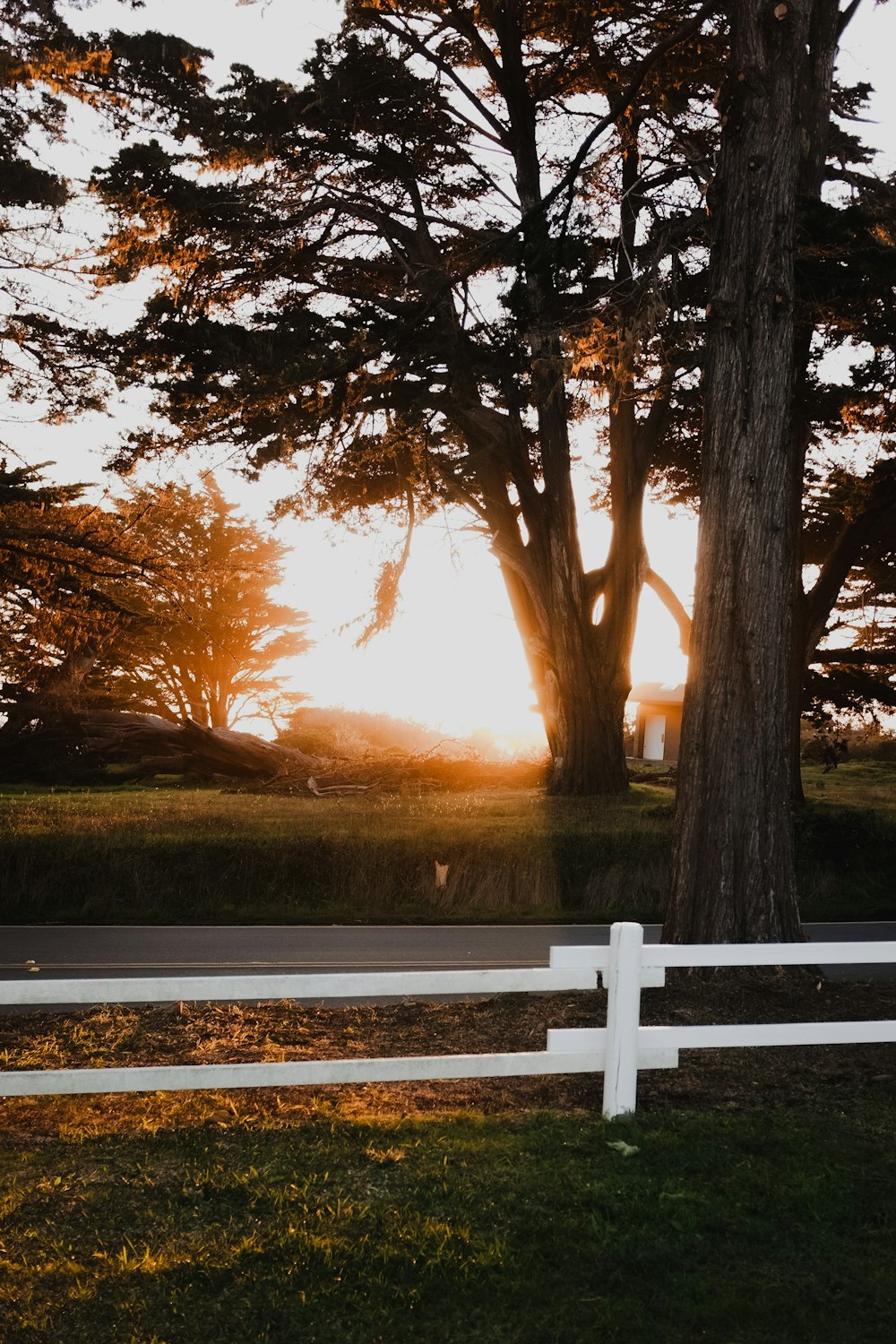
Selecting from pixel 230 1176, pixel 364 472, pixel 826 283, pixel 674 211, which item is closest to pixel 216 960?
pixel 230 1176

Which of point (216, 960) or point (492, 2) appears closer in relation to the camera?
point (216, 960)

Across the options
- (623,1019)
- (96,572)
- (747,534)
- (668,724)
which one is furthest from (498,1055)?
(668,724)

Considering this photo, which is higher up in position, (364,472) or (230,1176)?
(364,472)

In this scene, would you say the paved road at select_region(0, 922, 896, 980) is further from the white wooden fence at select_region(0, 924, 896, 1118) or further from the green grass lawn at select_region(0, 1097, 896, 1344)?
the green grass lawn at select_region(0, 1097, 896, 1344)

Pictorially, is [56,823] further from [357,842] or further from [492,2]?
[492,2]

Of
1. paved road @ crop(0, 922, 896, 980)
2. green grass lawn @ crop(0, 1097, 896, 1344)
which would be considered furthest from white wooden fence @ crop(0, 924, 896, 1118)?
paved road @ crop(0, 922, 896, 980)

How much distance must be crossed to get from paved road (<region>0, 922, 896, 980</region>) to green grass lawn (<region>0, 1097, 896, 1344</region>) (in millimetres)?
5061

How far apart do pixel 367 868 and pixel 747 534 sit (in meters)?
8.03

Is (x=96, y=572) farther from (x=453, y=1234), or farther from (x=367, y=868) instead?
(x=453, y=1234)

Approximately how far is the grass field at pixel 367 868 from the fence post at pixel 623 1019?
30.1ft

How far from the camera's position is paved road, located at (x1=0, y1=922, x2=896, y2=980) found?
35.9 feet

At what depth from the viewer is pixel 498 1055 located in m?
6.12

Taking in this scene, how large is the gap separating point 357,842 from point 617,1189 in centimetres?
1058

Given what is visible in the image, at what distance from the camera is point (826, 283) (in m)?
10.8
